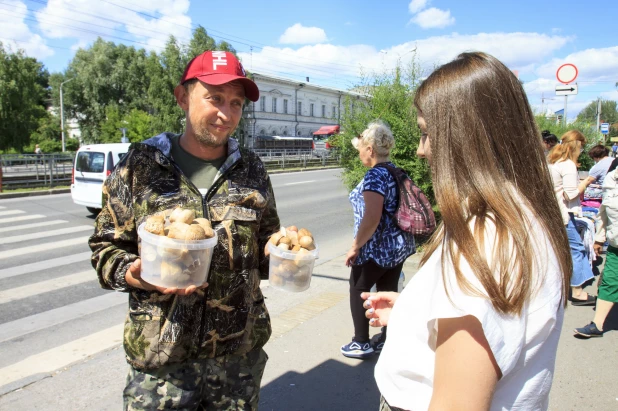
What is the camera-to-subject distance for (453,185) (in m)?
1.23

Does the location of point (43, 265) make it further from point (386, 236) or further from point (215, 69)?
point (215, 69)

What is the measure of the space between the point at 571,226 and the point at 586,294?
2.60 ft

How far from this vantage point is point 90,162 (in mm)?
11703

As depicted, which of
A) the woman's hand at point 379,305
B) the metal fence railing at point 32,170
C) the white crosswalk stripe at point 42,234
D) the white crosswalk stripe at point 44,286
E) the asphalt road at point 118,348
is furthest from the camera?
the metal fence railing at point 32,170

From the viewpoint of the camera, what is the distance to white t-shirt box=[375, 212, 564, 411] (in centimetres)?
108

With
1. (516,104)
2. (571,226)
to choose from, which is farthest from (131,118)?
(516,104)

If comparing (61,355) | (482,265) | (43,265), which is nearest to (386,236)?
(482,265)

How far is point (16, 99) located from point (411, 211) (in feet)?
89.9

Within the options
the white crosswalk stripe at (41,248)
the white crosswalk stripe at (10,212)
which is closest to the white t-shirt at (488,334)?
the white crosswalk stripe at (41,248)

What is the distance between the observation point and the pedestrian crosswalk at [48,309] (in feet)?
13.2

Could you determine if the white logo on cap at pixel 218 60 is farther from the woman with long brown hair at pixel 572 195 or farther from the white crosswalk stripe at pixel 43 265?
the white crosswalk stripe at pixel 43 265

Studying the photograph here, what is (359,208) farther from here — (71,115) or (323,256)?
(71,115)

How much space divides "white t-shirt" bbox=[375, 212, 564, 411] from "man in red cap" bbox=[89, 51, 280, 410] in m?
0.82

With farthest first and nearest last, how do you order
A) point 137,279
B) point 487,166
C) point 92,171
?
point 92,171 < point 137,279 < point 487,166
